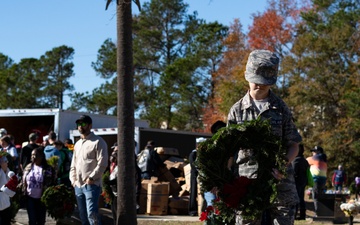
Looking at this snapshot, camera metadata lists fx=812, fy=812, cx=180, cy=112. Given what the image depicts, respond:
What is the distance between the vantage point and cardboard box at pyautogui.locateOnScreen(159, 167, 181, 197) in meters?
20.7

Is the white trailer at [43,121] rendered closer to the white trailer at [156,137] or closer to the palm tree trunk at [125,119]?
the white trailer at [156,137]

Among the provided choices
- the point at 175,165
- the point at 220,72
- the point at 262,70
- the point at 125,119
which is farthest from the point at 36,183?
the point at 220,72

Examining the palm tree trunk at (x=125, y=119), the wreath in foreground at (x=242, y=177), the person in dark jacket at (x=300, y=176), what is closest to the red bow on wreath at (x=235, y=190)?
the wreath in foreground at (x=242, y=177)

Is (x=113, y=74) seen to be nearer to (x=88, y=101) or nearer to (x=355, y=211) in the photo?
(x=88, y=101)

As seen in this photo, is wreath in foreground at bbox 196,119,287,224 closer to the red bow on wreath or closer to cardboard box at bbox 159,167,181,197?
the red bow on wreath

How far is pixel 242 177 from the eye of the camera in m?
7.10

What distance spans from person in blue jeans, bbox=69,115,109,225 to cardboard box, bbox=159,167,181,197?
8.69 meters

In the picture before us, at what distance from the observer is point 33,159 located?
43.1ft

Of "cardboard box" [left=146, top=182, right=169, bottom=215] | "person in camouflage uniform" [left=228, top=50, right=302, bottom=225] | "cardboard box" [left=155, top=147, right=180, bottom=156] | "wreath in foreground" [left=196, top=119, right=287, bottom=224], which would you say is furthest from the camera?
"cardboard box" [left=155, top=147, right=180, bottom=156]

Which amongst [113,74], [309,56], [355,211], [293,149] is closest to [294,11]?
[309,56]

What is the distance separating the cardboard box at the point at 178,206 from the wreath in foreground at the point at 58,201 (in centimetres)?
513

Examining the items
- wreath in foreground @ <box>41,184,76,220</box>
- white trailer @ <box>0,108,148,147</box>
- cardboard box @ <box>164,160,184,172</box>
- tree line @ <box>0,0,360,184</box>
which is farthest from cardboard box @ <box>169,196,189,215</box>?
tree line @ <box>0,0,360,184</box>

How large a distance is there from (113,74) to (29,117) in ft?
118

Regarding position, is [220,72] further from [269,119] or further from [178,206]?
[269,119]
